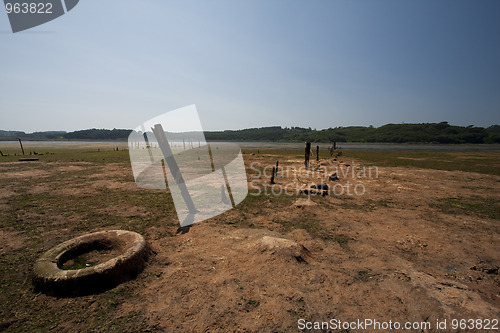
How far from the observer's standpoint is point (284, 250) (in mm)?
5648

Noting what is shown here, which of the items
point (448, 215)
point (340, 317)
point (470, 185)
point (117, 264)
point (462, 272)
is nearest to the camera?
point (340, 317)

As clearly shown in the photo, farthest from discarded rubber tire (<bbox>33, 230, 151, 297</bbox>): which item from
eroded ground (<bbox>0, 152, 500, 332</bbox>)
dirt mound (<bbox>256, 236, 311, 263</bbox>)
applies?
dirt mound (<bbox>256, 236, 311, 263</bbox>)

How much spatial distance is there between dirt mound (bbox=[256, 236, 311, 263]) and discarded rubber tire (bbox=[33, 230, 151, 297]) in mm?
3250

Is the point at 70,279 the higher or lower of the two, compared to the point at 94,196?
higher

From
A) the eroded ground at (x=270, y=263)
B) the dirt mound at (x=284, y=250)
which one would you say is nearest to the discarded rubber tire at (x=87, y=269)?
the eroded ground at (x=270, y=263)

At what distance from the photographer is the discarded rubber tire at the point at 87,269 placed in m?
4.29

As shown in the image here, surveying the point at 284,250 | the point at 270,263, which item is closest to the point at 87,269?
the point at 270,263

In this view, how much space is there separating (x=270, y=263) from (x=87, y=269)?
13.8ft

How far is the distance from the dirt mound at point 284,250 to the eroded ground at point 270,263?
0.04 metres

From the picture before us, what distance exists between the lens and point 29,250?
6.04 m

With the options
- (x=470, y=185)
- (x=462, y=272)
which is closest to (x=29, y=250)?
(x=462, y=272)

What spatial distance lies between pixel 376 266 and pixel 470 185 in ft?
52.5

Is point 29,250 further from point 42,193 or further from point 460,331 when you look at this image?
point 460,331

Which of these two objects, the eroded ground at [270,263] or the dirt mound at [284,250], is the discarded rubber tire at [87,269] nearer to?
the eroded ground at [270,263]
